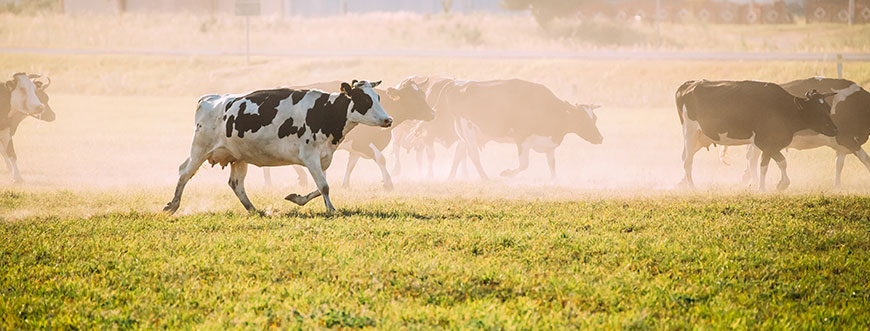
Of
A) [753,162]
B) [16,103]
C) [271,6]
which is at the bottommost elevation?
[753,162]

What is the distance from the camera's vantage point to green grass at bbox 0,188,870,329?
27.0ft

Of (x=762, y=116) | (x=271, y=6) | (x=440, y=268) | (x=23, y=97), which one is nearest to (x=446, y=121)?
(x=762, y=116)

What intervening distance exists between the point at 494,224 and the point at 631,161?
46.9ft

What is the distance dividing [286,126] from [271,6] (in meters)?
64.4

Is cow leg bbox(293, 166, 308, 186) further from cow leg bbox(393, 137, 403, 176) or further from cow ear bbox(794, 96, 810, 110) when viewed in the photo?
cow ear bbox(794, 96, 810, 110)

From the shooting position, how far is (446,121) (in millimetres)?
23594

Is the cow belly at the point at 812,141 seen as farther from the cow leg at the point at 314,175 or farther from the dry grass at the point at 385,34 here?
the dry grass at the point at 385,34

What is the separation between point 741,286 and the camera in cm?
930

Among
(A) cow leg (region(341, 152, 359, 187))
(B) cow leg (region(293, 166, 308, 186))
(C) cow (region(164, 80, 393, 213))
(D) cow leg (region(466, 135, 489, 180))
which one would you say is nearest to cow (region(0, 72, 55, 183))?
(B) cow leg (region(293, 166, 308, 186))

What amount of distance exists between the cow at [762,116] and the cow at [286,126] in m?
7.82

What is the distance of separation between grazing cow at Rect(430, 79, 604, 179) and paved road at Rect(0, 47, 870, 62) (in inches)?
855

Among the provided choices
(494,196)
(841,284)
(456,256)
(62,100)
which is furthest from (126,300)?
(62,100)

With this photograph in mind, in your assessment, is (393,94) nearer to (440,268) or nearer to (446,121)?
(446,121)

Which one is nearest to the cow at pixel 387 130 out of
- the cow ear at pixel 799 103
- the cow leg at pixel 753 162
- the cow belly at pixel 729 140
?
the cow belly at pixel 729 140
